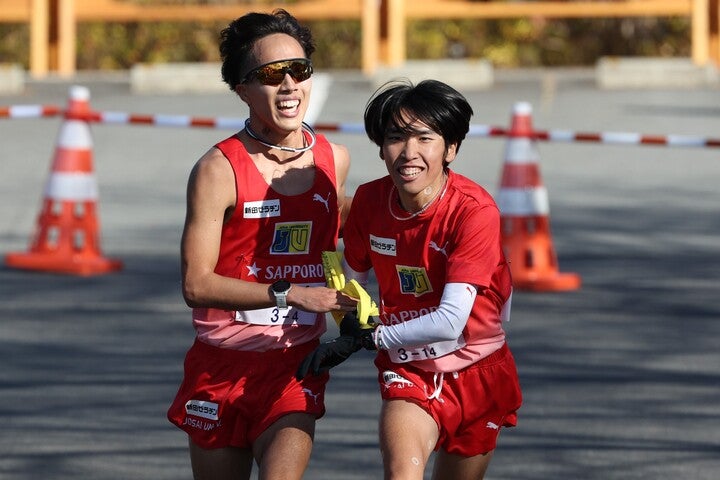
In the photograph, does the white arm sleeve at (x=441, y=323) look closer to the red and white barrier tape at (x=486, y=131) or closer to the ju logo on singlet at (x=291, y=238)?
the ju logo on singlet at (x=291, y=238)

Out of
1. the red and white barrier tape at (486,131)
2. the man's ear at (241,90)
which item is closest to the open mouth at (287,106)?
the man's ear at (241,90)

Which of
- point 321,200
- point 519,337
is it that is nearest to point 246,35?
point 321,200

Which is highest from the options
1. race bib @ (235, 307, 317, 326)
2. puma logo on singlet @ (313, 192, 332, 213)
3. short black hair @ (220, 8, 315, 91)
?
short black hair @ (220, 8, 315, 91)

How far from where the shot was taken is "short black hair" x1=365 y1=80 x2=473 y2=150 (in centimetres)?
462

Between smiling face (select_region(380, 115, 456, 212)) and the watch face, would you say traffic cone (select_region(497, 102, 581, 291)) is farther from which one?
the watch face

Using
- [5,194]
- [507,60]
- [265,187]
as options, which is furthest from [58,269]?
[507,60]

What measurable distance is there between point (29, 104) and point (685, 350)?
14.0 m

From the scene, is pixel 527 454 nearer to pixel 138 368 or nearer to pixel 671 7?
pixel 138 368

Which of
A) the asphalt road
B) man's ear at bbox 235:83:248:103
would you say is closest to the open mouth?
man's ear at bbox 235:83:248:103

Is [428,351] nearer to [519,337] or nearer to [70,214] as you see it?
[519,337]

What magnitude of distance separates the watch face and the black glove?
7.7 inches

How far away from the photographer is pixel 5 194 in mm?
15016

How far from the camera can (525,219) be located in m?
10.7

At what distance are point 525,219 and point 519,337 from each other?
1.76 metres
